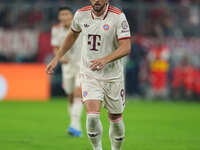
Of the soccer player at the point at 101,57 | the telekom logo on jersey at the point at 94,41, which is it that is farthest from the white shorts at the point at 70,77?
the telekom logo on jersey at the point at 94,41

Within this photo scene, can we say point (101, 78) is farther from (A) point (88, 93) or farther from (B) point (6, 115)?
(B) point (6, 115)

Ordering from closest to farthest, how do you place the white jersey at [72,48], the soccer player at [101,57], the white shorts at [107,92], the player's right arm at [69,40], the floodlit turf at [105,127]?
the soccer player at [101,57]
the white shorts at [107,92]
the player's right arm at [69,40]
the floodlit turf at [105,127]
the white jersey at [72,48]

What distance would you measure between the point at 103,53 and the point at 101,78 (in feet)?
1.13

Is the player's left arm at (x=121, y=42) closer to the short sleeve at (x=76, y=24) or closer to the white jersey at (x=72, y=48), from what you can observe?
the short sleeve at (x=76, y=24)

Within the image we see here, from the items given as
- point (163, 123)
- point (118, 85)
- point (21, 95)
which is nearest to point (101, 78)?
point (118, 85)

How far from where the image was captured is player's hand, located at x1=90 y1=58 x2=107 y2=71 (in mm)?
7156

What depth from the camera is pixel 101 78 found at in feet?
24.8

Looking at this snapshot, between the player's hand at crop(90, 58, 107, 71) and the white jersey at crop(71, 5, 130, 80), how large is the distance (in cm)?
36

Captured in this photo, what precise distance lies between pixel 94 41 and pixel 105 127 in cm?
564

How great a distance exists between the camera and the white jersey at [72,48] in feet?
39.1

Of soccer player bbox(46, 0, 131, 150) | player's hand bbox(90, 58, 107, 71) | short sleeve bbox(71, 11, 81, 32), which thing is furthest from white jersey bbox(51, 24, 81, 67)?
player's hand bbox(90, 58, 107, 71)

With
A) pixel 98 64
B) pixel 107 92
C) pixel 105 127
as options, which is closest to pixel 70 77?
pixel 105 127

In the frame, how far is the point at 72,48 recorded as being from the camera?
12.0m

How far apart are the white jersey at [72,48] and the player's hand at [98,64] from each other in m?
4.68
